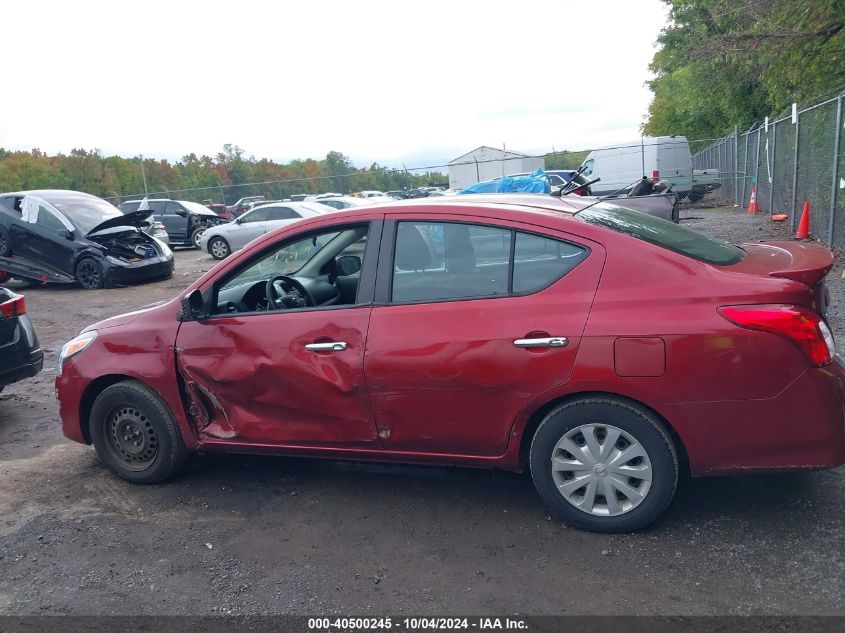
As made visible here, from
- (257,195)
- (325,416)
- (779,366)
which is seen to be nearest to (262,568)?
(325,416)

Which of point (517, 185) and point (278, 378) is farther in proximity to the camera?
point (517, 185)

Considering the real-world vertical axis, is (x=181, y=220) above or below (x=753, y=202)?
above

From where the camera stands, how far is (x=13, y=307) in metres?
6.04

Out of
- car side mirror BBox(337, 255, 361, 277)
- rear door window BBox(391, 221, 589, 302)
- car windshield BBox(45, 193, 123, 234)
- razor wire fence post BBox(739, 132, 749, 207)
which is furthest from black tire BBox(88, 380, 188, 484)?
razor wire fence post BBox(739, 132, 749, 207)

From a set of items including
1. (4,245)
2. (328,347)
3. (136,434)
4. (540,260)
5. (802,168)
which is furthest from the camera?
(802,168)

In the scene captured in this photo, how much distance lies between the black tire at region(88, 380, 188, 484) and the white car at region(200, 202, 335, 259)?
14035 millimetres

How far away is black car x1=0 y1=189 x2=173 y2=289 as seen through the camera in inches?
534

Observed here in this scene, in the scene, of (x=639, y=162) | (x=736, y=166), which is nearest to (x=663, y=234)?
(x=639, y=162)

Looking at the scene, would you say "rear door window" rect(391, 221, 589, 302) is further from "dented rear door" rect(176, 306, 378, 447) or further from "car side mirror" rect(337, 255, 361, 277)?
"car side mirror" rect(337, 255, 361, 277)

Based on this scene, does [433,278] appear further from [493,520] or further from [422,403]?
[493,520]

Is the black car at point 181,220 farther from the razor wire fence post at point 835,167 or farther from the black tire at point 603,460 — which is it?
the black tire at point 603,460

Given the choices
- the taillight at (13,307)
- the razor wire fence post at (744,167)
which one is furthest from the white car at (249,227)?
the razor wire fence post at (744,167)

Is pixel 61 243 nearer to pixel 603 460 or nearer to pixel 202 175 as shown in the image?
pixel 603 460

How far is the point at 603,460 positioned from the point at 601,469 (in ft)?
0.16
